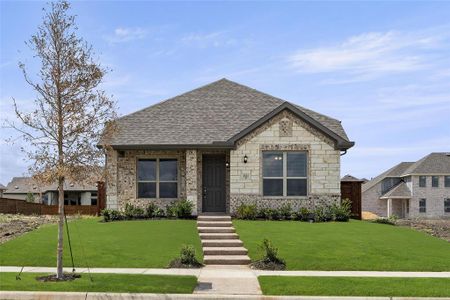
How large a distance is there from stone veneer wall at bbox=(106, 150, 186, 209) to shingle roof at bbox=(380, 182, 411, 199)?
41208 millimetres

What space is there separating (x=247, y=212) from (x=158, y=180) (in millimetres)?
4579

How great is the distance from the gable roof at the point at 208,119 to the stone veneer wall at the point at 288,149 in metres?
0.39

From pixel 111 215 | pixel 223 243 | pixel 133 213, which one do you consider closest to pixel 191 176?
pixel 133 213

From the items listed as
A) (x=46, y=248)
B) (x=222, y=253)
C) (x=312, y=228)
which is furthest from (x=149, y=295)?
(x=312, y=228)

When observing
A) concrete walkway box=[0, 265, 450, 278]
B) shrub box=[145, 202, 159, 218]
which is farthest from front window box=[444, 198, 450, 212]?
concrete walkway box=[0, 265, 450, 278]

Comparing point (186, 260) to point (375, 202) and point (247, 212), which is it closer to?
point (247, 212)

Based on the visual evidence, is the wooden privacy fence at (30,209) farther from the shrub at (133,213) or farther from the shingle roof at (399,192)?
the shingle roof at (399,192)

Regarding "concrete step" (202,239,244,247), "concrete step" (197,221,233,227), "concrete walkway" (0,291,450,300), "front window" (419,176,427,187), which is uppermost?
"front window" (419,176,427,187)

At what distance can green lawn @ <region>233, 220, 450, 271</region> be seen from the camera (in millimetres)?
14617

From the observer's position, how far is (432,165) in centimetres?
5841

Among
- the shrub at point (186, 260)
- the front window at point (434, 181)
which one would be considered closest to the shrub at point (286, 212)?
the shrub at point (186, 260)

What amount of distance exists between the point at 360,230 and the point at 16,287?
12763 mm

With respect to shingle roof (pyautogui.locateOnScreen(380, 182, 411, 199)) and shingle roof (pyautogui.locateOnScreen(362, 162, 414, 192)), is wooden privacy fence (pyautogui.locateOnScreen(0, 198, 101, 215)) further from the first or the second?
shingle roof (pyautogui.locateOnScreen(362, 162, 414, 192))

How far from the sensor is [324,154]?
22891 mm
